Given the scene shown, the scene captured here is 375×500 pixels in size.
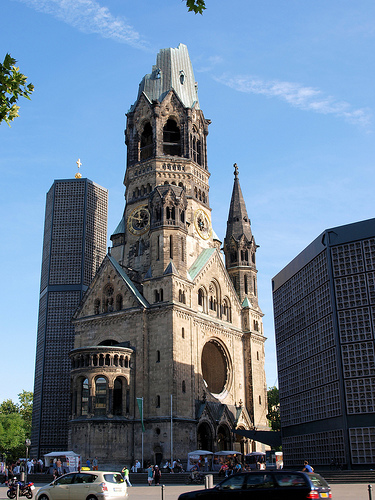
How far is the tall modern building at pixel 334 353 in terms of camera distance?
35219 millimetres

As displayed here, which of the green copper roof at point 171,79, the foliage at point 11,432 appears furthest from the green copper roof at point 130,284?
the foliage at point 11,432

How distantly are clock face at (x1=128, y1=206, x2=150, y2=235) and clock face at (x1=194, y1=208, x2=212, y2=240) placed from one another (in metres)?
5.42

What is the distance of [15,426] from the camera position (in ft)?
279

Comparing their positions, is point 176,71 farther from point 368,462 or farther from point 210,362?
point 368,462

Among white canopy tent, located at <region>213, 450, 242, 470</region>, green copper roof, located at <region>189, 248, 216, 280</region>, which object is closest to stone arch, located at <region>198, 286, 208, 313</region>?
green copper roof, located at <region>189, 248, 216, 280</region>

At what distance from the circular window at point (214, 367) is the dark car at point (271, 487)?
4146 cm

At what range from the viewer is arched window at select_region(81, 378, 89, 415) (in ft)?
164

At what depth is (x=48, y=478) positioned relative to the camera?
44344 millimetres

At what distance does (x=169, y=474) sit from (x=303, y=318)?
14.9m

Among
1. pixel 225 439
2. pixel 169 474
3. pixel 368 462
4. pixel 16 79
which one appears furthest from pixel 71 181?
pixel 16 79

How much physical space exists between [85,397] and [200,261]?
18472 mm

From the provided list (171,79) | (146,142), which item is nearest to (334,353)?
(146,142)

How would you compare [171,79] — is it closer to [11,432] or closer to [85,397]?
[85,397]

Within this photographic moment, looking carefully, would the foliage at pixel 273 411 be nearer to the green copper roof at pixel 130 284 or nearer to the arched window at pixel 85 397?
the green copper roof at pixel 130 284
